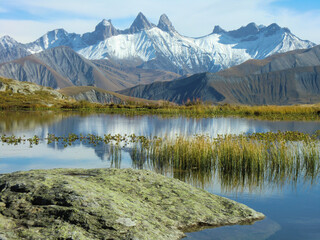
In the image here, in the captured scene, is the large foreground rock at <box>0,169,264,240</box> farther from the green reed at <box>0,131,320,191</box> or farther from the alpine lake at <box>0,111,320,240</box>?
the green reed at <box>0,131,320,191</box>

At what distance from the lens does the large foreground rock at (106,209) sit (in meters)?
6.82

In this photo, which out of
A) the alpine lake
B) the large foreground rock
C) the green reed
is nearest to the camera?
the large foreground rock

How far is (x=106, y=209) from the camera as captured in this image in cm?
741

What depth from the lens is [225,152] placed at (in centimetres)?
1655

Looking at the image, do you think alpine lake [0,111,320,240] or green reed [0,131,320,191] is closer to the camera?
alpine lake [0,111,320,240]

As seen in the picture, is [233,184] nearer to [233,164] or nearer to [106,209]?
[233,164]

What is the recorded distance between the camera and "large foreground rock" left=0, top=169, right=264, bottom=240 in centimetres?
682

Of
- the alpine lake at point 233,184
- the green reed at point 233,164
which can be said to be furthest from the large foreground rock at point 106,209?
the green reed at point 233,164

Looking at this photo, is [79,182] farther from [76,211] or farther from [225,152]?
[225,152]

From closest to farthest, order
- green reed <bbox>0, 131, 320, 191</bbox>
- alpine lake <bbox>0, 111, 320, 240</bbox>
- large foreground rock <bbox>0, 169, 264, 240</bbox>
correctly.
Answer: large foreground rock <bbox>0, 169, 264, 240</bbox>, alpine lake <bbox>0, 111, 320, 240</bbox>, green reed <bbox>0, 131, 320, 191</bbox>

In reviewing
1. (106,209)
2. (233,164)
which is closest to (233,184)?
(233,164)

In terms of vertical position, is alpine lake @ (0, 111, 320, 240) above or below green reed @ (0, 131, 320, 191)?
below

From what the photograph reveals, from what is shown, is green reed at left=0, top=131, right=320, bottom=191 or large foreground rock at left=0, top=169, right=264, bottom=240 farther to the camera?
green reed at left=0, top=131, right=320, bottom=191

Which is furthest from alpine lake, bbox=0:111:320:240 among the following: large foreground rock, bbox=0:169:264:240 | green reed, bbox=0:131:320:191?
large foreground rock, bbox=0:169:264:240
